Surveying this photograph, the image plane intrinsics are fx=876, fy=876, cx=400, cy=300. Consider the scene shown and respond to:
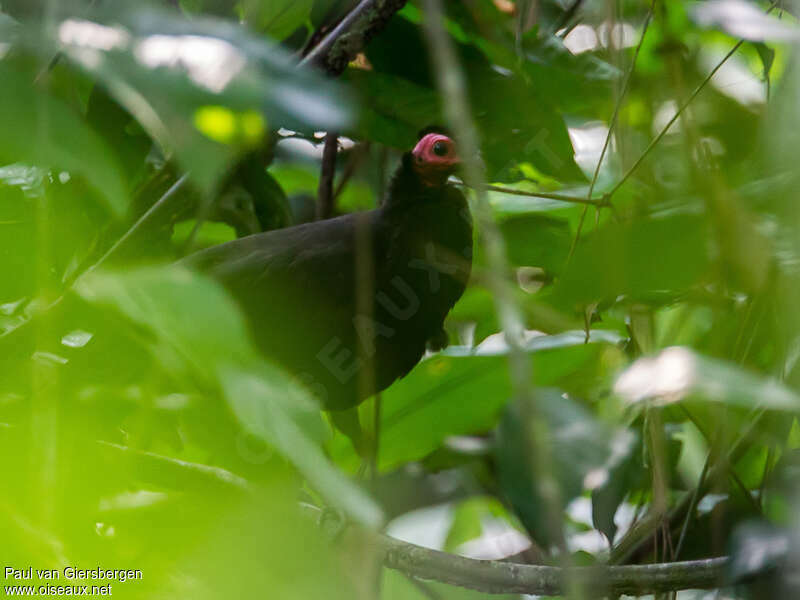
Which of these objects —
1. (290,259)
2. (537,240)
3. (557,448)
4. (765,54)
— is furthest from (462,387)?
(557,448)

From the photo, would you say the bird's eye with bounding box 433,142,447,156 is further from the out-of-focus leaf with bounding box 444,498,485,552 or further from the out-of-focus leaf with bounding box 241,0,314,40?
the out-of-focus leaf with bounding box 444,498,485,552

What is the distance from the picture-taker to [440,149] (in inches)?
70.4

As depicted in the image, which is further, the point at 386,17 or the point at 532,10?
the point at 532,10

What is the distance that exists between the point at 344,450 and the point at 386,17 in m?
0.85

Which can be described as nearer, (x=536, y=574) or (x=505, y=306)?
(x=505, y=306)

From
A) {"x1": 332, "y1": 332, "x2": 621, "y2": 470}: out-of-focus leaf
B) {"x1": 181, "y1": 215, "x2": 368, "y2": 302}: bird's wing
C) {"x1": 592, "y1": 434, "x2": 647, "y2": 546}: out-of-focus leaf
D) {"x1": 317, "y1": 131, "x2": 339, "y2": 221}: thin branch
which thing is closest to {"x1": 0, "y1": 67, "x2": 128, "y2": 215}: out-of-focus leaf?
{"x1": 592, "y1": 434, "x2": 647, "y2": 546}: out-of-focus leaf

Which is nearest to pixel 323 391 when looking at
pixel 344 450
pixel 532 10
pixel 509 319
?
pixel 344 450

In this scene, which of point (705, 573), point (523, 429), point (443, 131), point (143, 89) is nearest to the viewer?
point (143, 89)

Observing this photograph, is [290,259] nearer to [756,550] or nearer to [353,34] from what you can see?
[353,34]

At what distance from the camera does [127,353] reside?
75 cm

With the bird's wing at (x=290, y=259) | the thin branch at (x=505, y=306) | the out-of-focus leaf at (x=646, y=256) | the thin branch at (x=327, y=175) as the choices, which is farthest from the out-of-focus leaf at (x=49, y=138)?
the thin branch at (x=327, y=175)

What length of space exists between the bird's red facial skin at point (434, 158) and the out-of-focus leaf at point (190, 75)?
1.38m

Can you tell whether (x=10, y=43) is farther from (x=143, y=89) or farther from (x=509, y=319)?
(x=509, y=319)

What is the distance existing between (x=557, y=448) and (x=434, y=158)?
122 cm
